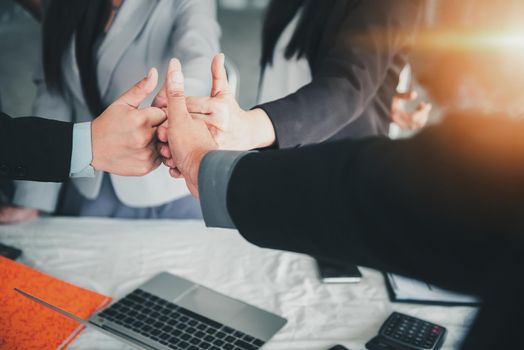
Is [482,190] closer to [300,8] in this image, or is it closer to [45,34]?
[300,8]

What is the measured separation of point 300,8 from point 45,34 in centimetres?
48

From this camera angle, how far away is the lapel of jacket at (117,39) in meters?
0.80

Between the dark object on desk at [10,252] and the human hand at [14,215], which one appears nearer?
the dark object on desk at [10,252]

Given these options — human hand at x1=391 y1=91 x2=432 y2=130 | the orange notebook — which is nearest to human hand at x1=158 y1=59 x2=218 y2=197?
the orange notebook

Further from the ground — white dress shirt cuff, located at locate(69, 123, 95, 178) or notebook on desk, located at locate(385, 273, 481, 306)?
white dress shirt cuff, located at locate(69, 123, 95, 178)

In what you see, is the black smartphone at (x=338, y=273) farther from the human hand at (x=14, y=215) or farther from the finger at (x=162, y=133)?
the human hand at (x=14, y=215)

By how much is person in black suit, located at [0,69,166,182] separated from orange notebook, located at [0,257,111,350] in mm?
163

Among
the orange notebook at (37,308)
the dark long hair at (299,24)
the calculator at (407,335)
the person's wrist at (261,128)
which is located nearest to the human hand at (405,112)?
the dark long hair at (299,24)

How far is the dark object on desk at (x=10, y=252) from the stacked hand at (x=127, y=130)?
234mm

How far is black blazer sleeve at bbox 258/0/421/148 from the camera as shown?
0.86 metres

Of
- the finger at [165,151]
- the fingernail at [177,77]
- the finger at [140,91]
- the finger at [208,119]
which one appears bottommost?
the finger at [165,151]

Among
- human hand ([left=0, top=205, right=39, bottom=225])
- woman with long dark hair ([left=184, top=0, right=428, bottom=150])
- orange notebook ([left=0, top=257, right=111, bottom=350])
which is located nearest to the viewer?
orange notebook ([left=0, top=257, right=111, bottom=350])

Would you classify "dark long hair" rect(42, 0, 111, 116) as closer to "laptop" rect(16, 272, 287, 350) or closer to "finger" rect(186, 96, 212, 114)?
"finger" rect(186, 96, 212, 114)

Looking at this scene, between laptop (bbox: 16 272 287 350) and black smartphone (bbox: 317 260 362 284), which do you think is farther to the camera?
black smartphone (bbox: 317 260 362 284)
